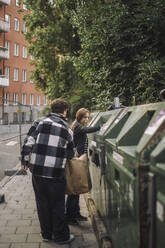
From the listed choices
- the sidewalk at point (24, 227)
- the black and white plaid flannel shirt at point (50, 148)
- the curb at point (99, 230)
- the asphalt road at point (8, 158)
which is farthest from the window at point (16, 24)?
the black and white plaid flannel shirt at point (50, 148)

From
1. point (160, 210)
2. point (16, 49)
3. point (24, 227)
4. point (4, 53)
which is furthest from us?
point (16, 49)

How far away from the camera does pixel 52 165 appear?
174 inches

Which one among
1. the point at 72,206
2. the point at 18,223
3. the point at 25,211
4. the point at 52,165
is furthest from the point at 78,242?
the point at 25,211

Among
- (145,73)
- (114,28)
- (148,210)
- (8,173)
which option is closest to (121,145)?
(148,210)

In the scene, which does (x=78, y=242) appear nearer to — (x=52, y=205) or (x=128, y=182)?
(x=52, y=205)

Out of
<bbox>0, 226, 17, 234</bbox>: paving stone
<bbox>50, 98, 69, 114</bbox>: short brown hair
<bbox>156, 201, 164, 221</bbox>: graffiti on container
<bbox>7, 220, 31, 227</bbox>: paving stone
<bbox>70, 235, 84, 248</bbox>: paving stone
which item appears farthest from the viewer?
<bbox>7, 220, 31, 227</bbox>: paving stone

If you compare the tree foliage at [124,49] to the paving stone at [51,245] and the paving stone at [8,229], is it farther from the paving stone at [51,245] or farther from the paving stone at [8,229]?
the paving stone at [51,245]

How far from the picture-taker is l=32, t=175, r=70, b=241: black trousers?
448 cm

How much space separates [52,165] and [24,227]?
1342 millimetres

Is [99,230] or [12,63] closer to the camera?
[99,230]

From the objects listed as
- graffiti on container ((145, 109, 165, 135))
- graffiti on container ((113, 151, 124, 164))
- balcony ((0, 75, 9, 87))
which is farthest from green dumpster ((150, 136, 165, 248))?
balcony ((0, 75, 9, 87))

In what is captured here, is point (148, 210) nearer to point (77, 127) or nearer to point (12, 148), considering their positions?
point (77, 127)

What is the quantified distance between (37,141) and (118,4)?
5.04 metres

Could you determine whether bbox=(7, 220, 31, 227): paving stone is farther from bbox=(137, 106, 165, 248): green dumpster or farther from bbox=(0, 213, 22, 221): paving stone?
bbox=(137, 106, 165, 248): green dumpster
